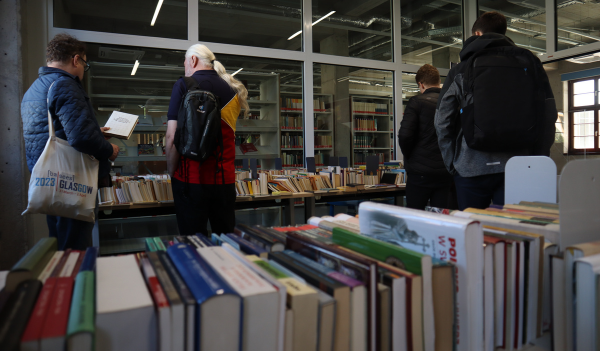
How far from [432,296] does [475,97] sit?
1366mm

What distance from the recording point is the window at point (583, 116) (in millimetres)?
6371

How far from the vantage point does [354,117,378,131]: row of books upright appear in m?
6.35

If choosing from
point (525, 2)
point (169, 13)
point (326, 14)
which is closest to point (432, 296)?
point (169, 13)

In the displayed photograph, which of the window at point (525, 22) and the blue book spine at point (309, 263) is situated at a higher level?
the window at point (525, 22)

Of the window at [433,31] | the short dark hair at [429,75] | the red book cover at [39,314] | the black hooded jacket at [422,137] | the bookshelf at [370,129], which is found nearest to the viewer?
the red book cover at [39,314]

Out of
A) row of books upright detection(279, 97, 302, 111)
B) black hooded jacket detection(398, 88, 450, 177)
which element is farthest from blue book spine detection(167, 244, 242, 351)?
row of books upright detection(279, 97, 302, 111)

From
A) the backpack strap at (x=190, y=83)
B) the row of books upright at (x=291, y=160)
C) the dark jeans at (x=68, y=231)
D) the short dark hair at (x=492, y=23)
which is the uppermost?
the short dark hair at (x=492, y=23)

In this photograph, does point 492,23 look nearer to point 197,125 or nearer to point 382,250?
point 197,125

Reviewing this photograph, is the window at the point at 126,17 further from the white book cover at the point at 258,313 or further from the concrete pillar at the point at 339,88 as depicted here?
the white book cover at the point at 258,313

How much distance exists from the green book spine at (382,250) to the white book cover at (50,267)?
0.53 metres

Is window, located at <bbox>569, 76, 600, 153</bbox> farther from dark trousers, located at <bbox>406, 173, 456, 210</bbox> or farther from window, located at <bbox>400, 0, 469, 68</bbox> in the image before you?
dark trousers, located at <bbox>406, 173, 456, 210</bbox>

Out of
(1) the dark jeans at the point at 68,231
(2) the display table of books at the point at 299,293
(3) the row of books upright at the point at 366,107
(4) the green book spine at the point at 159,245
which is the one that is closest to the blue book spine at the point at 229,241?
(2) the display table of books at the point at 299,293

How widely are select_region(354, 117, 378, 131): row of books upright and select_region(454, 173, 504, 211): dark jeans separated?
14.8 ft

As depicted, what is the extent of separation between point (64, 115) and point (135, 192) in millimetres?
1477
